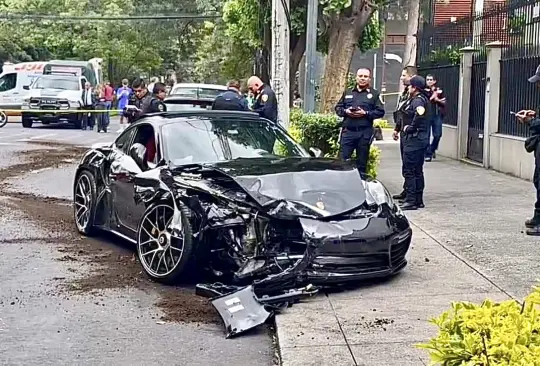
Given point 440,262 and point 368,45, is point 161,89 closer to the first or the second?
point 440,262

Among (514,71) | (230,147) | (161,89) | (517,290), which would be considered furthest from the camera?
(514,71)

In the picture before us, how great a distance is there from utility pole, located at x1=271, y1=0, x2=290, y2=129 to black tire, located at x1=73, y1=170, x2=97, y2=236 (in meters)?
5.91

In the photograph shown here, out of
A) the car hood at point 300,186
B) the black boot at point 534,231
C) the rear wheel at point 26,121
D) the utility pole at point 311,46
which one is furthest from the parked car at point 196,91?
the car hood at point 300,186

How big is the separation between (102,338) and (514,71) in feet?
36.4

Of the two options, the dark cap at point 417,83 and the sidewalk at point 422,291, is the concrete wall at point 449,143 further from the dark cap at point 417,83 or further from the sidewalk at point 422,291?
the dark cap at point 417,83

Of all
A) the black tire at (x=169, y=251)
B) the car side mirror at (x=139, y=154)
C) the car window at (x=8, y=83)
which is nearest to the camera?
the black tire at (x=169, y=251)

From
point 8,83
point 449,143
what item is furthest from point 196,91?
point 8,83

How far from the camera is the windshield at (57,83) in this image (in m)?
30.9

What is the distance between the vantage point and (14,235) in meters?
9.62

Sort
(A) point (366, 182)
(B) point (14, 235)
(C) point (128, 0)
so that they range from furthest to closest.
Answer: (C) point (128, 0) → (B) point (14, 235) → (A) point (366, 182)

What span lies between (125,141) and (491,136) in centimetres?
882

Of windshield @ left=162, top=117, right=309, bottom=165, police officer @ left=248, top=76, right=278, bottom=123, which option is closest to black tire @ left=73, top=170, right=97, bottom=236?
windshield @ left=162, top=117, right=309, bottom=165

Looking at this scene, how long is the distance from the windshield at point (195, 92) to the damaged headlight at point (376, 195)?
15.1m

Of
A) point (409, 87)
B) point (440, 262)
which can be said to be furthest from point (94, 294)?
point (409, 87)
